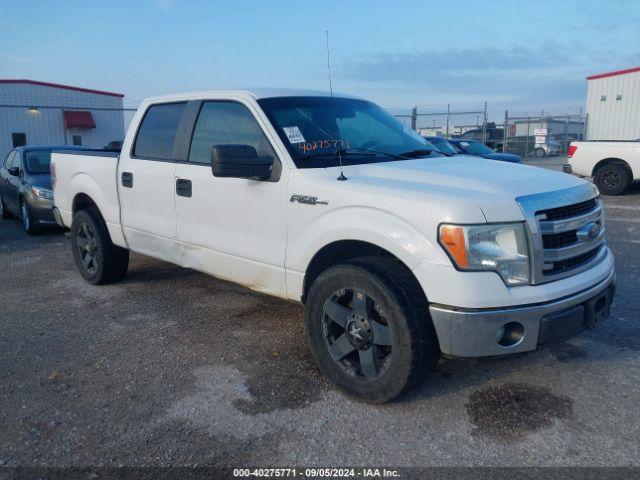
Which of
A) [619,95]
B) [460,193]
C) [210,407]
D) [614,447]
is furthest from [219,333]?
[619,95]

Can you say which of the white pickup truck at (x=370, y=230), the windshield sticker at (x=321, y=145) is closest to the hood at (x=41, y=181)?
the white pickup truck at (x=370, y=230)

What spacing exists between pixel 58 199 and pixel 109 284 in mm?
1249

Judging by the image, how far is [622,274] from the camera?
20.2ft

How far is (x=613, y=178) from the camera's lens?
13273 mm

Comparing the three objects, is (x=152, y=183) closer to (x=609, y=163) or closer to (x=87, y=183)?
(x=87, y=183)

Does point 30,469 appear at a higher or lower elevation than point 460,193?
lower

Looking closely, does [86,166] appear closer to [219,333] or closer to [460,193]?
[219,333]

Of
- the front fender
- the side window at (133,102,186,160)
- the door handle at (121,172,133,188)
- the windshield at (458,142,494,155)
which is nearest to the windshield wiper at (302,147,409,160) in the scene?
the front fender

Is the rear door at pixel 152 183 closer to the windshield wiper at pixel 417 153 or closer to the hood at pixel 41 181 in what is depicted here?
the windshield wiper at pixel 417 153

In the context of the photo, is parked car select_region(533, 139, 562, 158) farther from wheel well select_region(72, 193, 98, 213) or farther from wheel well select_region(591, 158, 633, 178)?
wheel well select_region(72, 193, 98, 213)

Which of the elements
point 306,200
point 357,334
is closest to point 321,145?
point 306,200

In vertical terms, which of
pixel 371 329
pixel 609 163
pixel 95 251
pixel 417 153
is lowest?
pixel 95 251

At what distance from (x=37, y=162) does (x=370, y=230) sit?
27.9 ft

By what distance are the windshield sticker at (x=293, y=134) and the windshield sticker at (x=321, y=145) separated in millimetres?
39
